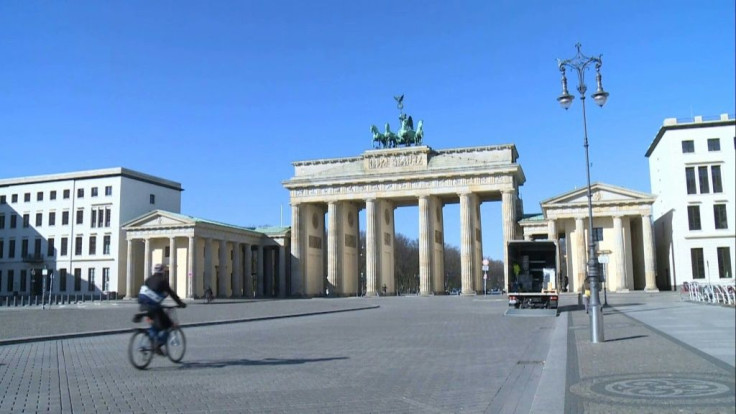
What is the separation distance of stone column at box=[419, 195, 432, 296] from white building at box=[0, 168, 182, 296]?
3667cm

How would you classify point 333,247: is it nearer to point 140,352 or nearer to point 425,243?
point 425,243

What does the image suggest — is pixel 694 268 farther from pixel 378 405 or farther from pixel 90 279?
pixel 90 279

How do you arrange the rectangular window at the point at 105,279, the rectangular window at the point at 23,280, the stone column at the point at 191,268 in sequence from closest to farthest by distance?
the stone column at the point at 191,268, the rectangular window at the point at 105,279, the rectangular window at the point at 23,280

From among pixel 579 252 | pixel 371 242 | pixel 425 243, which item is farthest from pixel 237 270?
pixel 579 252

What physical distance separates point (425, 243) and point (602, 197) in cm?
2121

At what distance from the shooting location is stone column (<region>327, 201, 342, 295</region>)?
267 ft

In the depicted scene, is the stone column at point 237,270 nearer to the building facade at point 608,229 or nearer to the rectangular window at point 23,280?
the rectangular window at point 23,280

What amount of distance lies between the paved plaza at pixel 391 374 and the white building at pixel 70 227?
6444cm

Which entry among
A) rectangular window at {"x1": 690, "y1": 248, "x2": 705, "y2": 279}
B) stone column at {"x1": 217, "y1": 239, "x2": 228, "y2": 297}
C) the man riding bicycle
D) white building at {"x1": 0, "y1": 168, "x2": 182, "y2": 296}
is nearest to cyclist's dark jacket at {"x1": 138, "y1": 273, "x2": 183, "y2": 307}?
the man riding bicycle

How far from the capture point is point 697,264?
2425 inches

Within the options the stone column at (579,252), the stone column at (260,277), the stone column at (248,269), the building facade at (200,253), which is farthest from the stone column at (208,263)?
the stone column at (579,252)

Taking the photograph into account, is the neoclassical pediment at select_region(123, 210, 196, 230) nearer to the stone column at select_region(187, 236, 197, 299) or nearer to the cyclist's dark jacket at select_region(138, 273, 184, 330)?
the stone column at select_region(187, 236, 197, 299)

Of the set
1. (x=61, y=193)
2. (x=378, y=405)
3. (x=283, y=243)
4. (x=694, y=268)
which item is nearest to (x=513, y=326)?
(x=378, y=405)

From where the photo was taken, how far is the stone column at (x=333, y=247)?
81.2 meters
